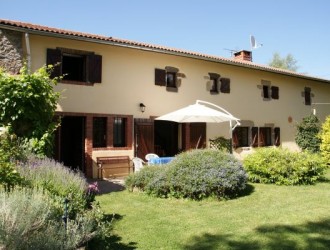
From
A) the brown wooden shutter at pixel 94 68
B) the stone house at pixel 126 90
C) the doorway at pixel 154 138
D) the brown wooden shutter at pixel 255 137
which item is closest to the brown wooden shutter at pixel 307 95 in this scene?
the stone house at pixel 126 90

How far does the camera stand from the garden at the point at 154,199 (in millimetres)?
3885

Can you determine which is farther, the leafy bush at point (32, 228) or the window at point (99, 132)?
the window at point (99, 132)

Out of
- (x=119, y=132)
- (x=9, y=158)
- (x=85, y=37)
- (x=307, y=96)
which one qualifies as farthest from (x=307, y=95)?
(x=9, y=158)

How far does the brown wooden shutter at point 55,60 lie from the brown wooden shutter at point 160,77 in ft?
12.8

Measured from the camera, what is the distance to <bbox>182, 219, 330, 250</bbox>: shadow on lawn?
4625 mm

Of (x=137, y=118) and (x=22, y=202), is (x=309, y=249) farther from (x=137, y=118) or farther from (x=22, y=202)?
(x=137, y=118)

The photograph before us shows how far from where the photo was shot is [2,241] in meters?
3.13

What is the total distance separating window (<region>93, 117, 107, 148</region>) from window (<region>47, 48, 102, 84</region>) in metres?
1.39

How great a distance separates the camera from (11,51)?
1021 cm

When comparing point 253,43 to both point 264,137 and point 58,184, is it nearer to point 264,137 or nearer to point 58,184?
point 264,137

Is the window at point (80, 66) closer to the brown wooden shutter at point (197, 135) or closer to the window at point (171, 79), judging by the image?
the window at point (171, 79)

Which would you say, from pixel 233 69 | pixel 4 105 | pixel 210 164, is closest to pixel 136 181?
pixel 210 164

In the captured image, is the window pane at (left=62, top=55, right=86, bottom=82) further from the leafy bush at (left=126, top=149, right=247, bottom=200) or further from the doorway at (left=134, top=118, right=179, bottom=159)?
the leafy bush at (left=126, top=149, right=247, bottom=200)

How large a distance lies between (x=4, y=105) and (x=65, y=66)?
4061 millimetres
